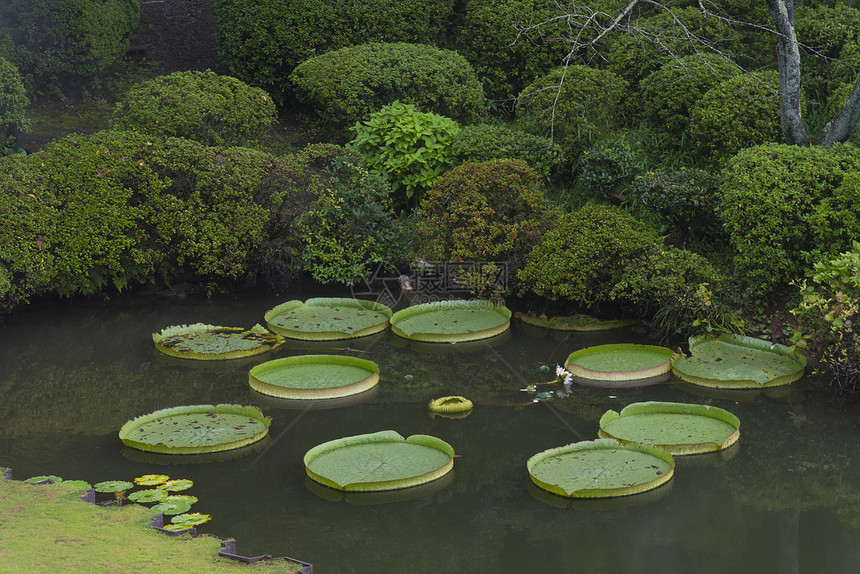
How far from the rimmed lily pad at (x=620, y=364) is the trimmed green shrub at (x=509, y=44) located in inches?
276

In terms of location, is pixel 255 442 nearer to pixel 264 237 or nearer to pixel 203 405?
pixel 203 405

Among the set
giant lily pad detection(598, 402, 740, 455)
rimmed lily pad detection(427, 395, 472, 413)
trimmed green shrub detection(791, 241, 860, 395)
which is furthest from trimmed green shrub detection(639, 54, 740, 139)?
rimmed lily pad detection(427, 395, 472, 413)

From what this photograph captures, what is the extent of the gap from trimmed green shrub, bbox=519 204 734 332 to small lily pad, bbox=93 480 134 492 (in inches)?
187

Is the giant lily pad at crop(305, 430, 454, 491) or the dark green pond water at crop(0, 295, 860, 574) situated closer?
Answer: the dark green pond water at crop(0, 295, 860, 574)

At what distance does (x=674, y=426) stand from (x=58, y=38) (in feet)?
38.3

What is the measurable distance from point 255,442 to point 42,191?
4.64 meters

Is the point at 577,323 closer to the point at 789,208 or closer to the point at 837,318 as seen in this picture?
the point at 789,208

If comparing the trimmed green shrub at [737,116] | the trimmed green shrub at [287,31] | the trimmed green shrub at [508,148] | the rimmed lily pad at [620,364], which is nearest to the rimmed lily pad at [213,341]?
the rimmed lily pad at [620,364]

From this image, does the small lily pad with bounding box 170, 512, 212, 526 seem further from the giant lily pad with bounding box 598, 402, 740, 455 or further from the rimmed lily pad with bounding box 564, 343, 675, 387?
the rimmed lily pad with bounding box 564, 343, 675, 387

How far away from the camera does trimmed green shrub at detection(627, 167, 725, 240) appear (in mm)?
9930

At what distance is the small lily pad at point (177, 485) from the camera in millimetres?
6523

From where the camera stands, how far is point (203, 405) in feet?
25.1

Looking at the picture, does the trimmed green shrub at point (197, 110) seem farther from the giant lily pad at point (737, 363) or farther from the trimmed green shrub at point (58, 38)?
the giant lily pad at point (737, 363)

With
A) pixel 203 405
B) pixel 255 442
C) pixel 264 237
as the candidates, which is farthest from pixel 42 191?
pixel 255 442
